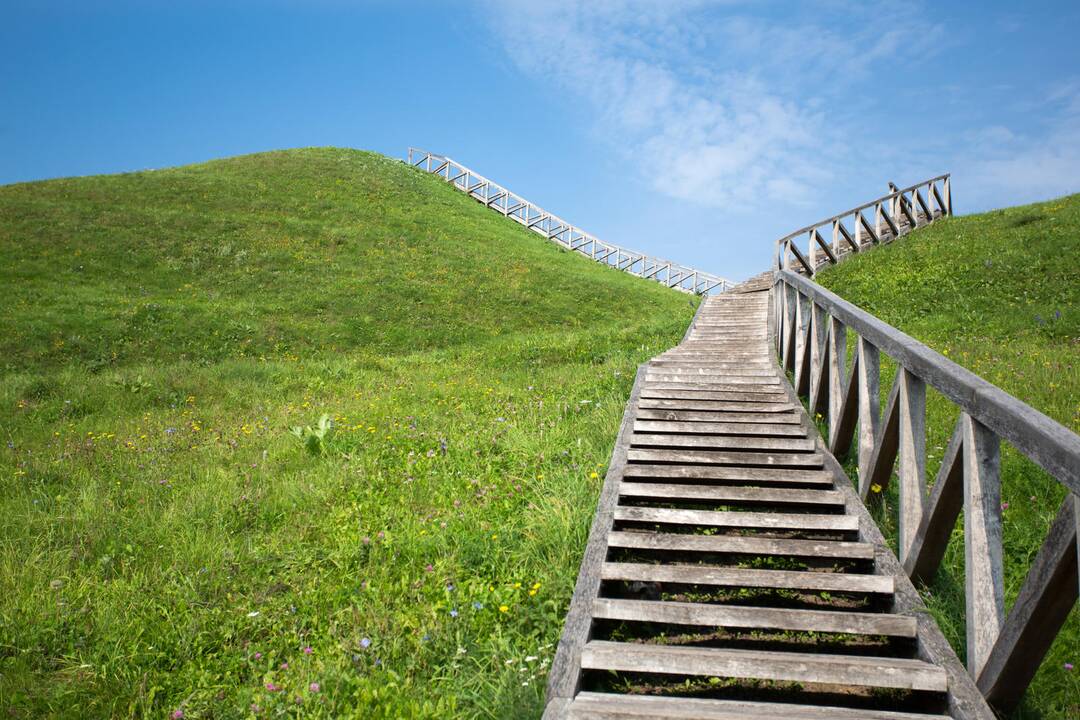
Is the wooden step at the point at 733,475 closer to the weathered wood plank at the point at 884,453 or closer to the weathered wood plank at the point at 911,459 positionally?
the weathered wood plank at the point at 884,453

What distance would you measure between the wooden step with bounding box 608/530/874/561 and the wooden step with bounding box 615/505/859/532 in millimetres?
202

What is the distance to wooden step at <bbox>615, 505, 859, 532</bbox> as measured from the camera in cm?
425

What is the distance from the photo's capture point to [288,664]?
366 cm

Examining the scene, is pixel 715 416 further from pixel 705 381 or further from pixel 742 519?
pixel 742 519

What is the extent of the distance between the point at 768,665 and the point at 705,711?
1.56ft

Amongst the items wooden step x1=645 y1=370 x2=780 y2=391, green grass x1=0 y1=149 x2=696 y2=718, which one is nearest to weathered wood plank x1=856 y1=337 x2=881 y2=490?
green grass x1=0 y1=149 x2=696 y2=718

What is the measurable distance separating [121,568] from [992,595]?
5739 millimetres

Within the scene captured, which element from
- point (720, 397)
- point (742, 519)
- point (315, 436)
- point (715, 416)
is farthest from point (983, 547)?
point (315, 436)

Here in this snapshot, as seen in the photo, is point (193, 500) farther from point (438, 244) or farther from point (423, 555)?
point (438, 244)

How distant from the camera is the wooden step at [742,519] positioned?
4246mm

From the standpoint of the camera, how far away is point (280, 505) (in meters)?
5.79

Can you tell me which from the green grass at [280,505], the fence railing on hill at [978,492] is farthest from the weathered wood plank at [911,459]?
the green grass at [280,505]

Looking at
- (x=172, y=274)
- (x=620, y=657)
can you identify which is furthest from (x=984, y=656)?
(x=172, y=274)

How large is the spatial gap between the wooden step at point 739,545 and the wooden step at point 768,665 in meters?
0.94
